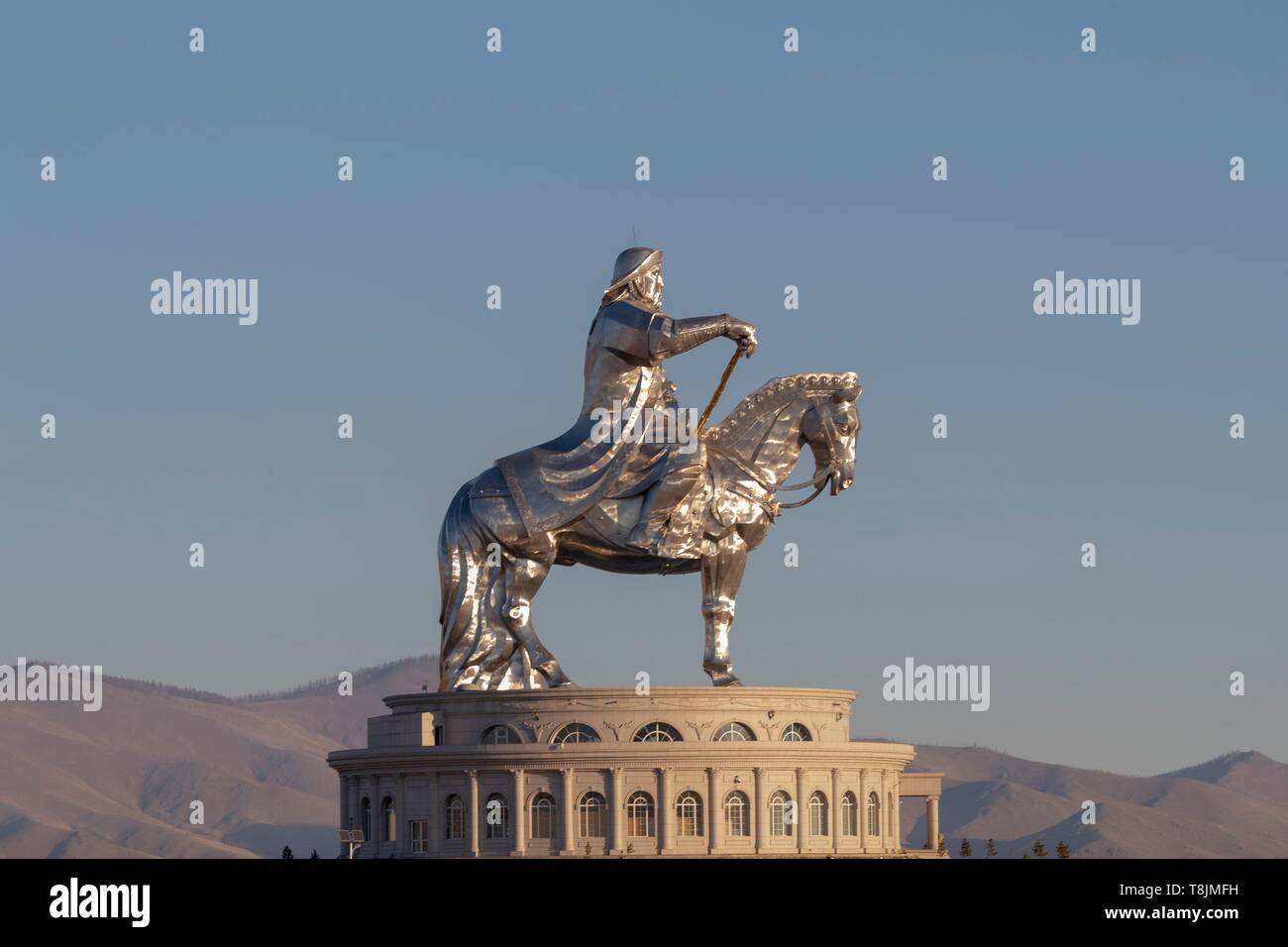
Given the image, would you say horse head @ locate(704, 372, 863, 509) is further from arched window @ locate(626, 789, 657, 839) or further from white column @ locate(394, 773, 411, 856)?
white column @ locate(394, 773, 411, 856)

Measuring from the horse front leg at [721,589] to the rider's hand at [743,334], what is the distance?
153 inches

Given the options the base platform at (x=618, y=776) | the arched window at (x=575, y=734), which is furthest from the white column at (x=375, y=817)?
the arched window at (x=575, y=734)

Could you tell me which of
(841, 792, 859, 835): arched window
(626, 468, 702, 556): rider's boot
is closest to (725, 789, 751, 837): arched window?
(841, 792, 859, 835): arched window

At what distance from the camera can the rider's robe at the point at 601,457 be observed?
2333 inches

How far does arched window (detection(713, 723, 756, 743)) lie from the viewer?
6066 centimetres

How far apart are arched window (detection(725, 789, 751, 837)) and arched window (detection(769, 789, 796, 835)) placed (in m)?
0.49

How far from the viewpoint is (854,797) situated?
6219 centimetres

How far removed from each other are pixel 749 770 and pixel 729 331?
29.7 ft

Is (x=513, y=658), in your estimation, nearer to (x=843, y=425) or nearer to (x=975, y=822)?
(x=843, y=425)

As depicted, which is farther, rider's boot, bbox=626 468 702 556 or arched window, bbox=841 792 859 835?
arched window, bbox=841 792 859 835

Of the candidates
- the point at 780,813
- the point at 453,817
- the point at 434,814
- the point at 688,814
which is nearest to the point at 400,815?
the point at 434,814

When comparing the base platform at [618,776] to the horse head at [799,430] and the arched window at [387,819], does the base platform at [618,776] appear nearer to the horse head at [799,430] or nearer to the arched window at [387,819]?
the arched window at [387,819]
